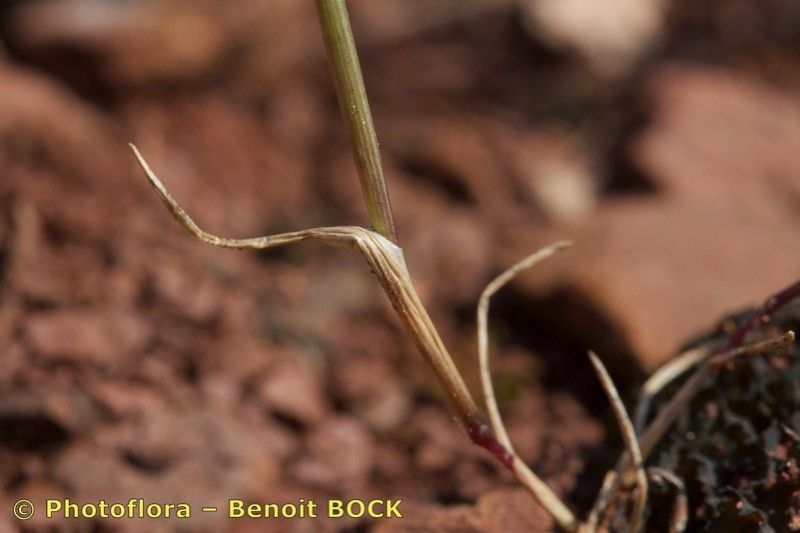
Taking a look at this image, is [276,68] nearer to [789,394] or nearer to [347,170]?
[347,170]

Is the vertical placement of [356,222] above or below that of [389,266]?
below

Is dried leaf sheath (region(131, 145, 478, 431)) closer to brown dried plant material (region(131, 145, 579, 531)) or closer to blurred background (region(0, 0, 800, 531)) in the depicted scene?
brown dried plant material (region(131, 145, 579, 531))

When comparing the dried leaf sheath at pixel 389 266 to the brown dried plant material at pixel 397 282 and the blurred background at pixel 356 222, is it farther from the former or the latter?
the blurred background at pixel 356 222

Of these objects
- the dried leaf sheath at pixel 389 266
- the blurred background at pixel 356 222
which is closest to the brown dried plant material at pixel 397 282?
the dried leaf sheath at pixel 389 266

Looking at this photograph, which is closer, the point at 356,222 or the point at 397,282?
the point at 397,282

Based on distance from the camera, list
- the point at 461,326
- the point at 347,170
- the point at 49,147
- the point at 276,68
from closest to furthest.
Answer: the point at 461,326 → the point at 49,147 → the point at 347,170 → the point at 276,68

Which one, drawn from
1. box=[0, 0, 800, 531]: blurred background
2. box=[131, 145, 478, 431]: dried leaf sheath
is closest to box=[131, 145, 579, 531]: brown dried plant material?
box=[131, 145, 478, 431]: dried leaf sheath

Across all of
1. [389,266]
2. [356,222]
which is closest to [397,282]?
[389,266]

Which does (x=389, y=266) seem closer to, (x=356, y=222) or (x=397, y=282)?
(x=397, y=282)

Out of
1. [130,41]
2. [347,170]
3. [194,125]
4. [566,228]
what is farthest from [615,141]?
[130,41]
